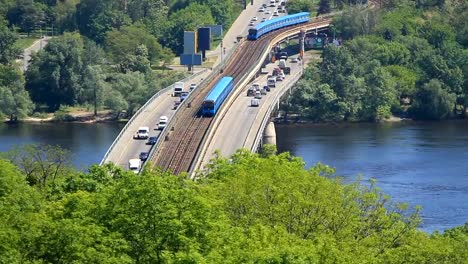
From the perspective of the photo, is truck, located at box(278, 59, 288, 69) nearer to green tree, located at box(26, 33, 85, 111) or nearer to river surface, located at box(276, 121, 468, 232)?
river surface, located at box(276, 121, 468, 232)

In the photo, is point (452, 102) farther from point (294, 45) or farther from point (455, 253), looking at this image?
point (455, 253)

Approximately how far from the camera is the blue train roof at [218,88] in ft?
190

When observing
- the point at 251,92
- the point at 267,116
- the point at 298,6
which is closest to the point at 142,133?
the point at 267,116

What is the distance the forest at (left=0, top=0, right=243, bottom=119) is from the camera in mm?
68875

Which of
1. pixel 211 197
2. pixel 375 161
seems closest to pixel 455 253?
pixel 211 197

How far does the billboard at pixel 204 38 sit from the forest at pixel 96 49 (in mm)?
1539

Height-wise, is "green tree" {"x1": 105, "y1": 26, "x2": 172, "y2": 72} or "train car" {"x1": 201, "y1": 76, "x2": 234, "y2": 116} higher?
"green tree" {"x1": 105, "y1": 26, "x2": 172, "y2": 72}

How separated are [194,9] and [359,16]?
885 centimetres

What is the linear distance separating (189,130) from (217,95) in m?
4.95

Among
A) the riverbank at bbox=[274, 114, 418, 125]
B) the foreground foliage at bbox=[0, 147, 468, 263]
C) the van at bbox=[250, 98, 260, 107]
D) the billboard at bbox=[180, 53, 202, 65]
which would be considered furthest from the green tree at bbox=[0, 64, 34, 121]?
the foreground foliage at bbox=[0, 147, 468, 263]

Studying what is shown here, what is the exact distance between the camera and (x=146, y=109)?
6041 centimetres

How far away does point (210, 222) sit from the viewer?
91.6 feet

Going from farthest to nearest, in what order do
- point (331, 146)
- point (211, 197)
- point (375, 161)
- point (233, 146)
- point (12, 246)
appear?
point (331, 146)
point (375, 161)
point (233, 146)
point (211, 197)
point (12, 246)

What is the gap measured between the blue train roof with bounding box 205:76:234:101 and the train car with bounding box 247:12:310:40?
431 inches
